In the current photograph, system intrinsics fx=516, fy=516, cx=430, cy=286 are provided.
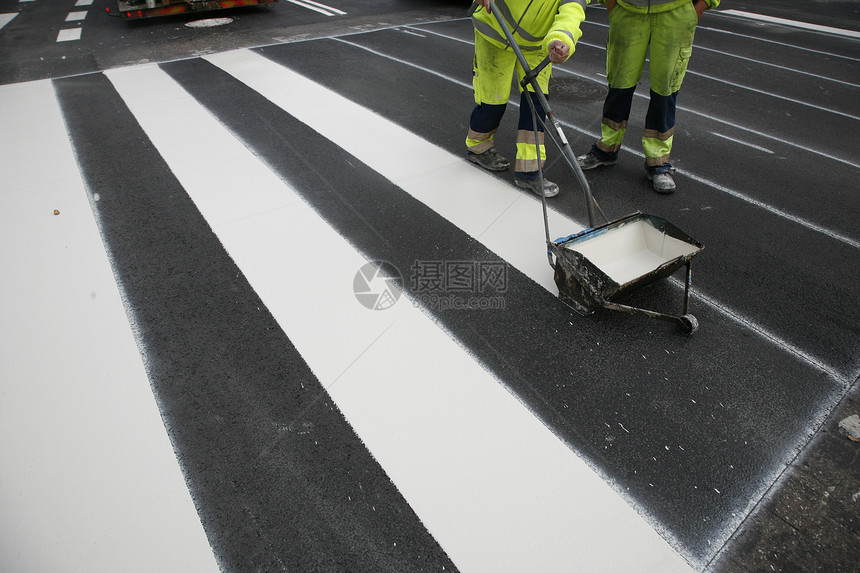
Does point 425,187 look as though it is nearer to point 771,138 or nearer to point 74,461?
point 74,461

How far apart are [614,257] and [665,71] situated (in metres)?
1.82

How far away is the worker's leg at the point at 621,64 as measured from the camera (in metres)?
4.05

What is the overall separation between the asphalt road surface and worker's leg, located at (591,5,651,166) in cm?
41

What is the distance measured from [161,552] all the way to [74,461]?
0.71m

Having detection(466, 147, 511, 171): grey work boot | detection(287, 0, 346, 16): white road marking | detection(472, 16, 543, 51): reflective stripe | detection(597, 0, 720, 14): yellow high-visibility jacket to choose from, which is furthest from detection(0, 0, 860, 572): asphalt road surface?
detection(287, 0, 346, 16): white road marking

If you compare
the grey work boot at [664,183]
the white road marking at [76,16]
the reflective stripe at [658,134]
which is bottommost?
the grey work boot at [664,183]

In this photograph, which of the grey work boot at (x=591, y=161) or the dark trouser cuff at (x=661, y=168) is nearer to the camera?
the dark trouser cuff at (x=661, y=168)

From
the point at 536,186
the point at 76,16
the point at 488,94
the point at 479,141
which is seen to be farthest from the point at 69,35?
the point at 536,186

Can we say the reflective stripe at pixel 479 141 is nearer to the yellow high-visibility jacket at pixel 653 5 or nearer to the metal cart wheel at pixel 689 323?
the yellow high-visibility jacket at pixel 653 5

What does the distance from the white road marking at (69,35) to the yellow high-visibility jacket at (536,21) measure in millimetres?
8858

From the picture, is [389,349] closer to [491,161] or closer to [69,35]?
[491,161]

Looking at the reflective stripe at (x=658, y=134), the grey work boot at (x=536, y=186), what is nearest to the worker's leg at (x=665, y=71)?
the reflective stripe at (x=658, y=134)

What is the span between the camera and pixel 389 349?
2904mm

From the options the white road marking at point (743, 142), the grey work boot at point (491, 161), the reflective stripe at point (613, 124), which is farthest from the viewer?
the white road marking at point (743, 142)
